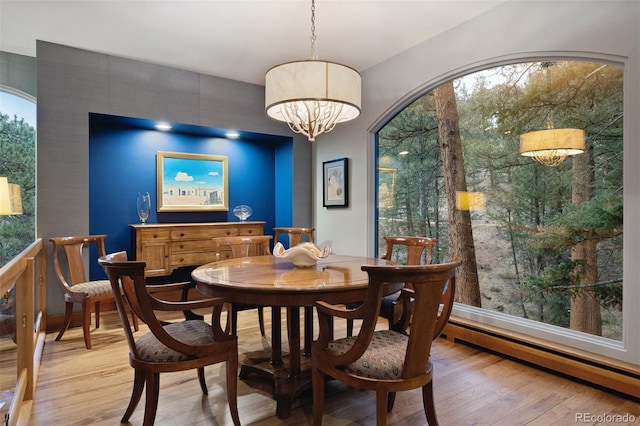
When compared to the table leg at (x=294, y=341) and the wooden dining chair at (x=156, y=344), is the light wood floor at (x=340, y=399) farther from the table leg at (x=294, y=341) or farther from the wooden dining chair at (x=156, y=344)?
the wooden dining chair at (x=156, y=344)

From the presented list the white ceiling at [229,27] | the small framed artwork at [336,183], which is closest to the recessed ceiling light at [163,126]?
the white ceiling at [229,27]

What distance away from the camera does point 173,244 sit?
426cm

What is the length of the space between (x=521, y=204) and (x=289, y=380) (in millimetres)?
2319

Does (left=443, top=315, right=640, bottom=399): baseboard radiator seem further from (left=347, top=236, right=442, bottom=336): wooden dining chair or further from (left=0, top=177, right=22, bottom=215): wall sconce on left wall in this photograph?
(left=0, top=177, right=22, bottom=215): wall sconce on left wall

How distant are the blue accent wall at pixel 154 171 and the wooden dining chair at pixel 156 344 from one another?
2.89 meters

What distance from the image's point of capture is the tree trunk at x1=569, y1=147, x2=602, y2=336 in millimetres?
2557

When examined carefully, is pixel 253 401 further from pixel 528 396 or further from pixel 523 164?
pixel 523 164

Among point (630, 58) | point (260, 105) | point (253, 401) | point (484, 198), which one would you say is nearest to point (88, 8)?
point (260, 105)

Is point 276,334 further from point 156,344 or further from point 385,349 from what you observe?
point 385,349

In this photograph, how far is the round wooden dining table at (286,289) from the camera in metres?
1.82

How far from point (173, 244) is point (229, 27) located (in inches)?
97.6

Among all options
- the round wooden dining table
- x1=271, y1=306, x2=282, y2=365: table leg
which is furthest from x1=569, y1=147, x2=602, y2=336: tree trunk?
x1=271, y1=306, x2=282, y2=365: table leg

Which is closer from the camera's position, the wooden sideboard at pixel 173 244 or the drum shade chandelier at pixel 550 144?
the drum shade chandelier at pixel 550 144

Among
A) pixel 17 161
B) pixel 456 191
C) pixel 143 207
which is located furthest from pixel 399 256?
pixel 17 161
